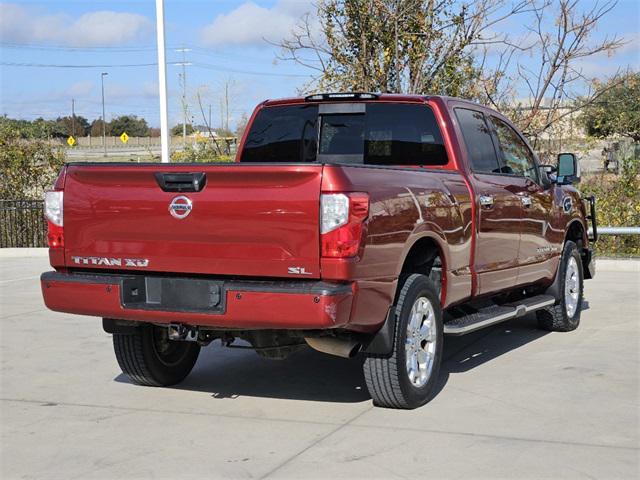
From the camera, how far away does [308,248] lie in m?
5.31

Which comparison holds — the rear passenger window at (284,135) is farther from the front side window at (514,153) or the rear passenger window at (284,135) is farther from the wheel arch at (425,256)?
the front side window at (514,153)

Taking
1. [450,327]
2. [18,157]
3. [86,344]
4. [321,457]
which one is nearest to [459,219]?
[450,327]

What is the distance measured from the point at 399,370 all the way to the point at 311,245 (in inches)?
44.7

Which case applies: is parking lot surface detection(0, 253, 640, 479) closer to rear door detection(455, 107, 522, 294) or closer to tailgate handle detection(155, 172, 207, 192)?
rear door detection(455, 107, 522, 294)

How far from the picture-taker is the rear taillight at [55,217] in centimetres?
601

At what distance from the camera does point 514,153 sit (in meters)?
8.30

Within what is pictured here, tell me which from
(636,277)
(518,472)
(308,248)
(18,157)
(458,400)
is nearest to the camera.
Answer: (518,472)

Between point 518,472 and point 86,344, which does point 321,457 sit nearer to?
point 518,472

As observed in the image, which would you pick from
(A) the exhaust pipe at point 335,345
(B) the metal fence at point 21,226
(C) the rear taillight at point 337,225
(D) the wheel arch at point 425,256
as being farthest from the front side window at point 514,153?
(B) the metal fence at point 21,226

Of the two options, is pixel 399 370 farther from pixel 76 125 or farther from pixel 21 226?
pixel 76 125

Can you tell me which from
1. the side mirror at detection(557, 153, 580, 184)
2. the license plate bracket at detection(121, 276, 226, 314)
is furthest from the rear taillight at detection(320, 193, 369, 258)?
the side mirror at detection(557, 153, 580, 184)

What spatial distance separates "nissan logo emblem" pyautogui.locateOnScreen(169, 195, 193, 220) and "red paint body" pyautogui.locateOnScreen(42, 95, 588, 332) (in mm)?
26

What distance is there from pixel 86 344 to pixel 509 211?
3.99 meters

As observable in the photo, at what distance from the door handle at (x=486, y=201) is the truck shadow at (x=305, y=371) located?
129cm
